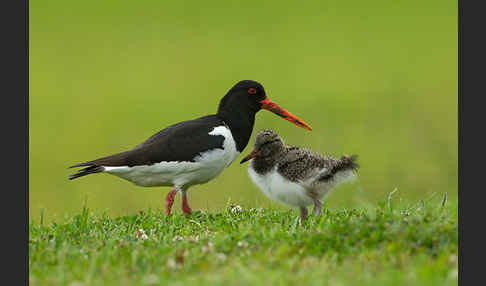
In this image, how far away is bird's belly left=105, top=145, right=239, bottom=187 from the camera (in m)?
9.33

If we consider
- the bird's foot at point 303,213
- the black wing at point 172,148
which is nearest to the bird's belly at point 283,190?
the bird's foot at point 303,213

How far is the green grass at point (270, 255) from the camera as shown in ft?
17.2

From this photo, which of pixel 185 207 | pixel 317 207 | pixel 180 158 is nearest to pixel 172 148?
pixel 180 158

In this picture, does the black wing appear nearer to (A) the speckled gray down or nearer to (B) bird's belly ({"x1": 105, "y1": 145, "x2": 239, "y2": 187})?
(B) bird's belly ({"x1": 105, "y1": 145, "x2": 239, "y2": 187})

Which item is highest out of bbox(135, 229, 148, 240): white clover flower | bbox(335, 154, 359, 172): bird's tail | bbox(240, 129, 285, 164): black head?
bbox(240, 129, 285, 164): black head

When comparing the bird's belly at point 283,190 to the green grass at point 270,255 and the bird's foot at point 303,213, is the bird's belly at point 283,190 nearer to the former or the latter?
the bird's foot at point 303,213

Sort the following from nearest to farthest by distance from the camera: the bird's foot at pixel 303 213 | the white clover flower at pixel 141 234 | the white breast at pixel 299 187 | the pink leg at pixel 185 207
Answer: the white clover flower at pixel 141 234
the white breast at pixel 299 187
the bird's foot at pixel 303 213
the pink leg at pixel 185 207

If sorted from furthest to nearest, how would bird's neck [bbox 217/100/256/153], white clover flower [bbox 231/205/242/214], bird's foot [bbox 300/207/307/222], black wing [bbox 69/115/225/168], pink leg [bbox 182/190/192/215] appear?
bird's neck [bbox 217/100/256/153] → pink leg [bbox 182/190/192/215] → black wing [bbox 69/115/225/168] → white clover flower [bbox 231/205/242/214] → bird's foot [bbox 300/207/307/222]

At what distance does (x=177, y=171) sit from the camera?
30.9 ft

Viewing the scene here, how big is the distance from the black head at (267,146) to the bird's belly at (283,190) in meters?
0.30

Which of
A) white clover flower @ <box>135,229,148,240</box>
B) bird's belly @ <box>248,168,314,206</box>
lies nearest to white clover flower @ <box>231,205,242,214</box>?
bird's belly @ <box>248,168,314,206</box>

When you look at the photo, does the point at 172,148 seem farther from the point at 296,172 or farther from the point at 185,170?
the point at 296,172

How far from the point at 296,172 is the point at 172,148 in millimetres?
2393

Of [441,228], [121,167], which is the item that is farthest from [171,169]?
[441,228]
